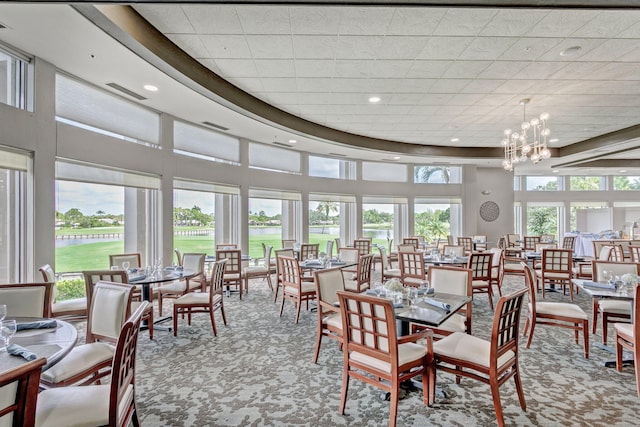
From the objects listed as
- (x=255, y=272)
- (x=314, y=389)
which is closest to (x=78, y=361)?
(x=314, y=389)

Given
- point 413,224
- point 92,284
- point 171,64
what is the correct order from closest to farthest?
point 92,284, point 171,64, point 413,224

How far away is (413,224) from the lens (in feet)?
37.6

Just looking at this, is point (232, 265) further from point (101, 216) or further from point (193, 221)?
point (101, 216)

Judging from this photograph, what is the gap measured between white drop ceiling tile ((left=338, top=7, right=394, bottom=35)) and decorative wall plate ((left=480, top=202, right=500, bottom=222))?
1013 cm

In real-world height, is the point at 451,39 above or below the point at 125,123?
above

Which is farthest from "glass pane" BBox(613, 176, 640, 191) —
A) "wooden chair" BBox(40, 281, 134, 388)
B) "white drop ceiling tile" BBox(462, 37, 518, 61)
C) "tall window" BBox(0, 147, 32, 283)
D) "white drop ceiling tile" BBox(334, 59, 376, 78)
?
"tall window" BBox(0, 147, 32, 283)

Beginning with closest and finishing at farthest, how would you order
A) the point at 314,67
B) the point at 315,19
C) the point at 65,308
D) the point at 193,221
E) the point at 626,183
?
the point at 315,19
the point at 65,308
the point at 314,67
the point at 193,221
the point at 626,183

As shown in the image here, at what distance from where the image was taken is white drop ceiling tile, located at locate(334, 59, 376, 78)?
4.43 metres

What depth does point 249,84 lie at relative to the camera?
210 inches

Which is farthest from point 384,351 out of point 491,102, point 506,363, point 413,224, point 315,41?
point 413,224

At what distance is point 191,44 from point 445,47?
3.07 meters

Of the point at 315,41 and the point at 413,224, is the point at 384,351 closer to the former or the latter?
the point at 315,41

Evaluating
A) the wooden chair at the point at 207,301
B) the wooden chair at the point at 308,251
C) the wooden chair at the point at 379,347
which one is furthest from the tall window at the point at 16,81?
the wooden chair at the point at 308,251

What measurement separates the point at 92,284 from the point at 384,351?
10.2ft
